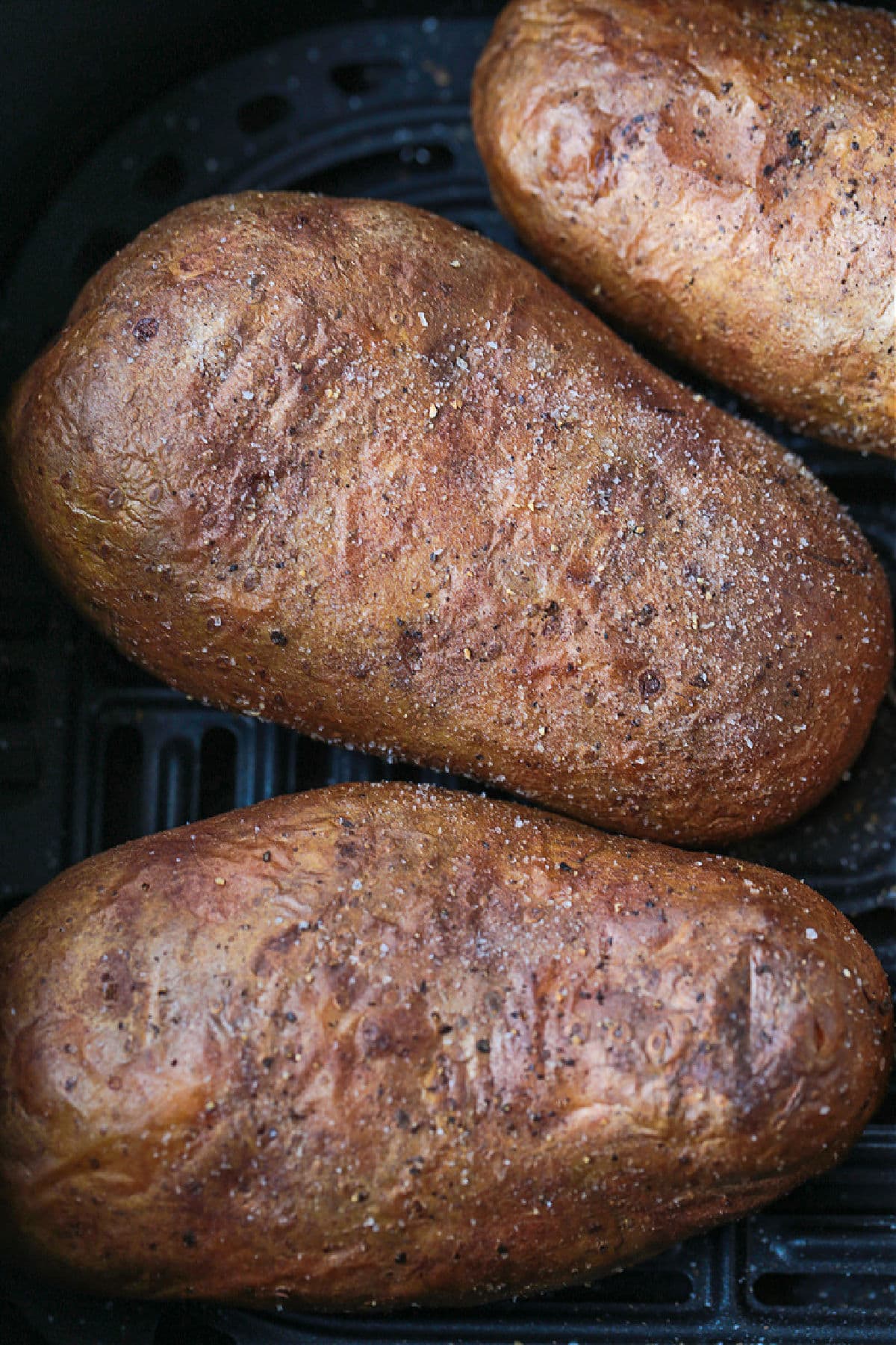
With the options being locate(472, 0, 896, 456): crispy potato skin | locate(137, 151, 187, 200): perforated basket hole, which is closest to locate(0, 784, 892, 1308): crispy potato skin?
locate(472, 0, 896, 456): crispy potato skin

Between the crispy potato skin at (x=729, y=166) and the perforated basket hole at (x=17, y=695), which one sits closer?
the crispy potato skin at (x=729, y=166)

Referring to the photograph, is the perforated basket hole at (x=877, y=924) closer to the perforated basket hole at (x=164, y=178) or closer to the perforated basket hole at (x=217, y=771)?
the perforated basket hole at (x=217, y=771)

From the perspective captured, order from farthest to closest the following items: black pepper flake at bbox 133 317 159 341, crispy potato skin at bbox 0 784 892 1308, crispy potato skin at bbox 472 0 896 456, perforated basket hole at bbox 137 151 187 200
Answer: perforated basket hole at bbox 137 151 187 200 < crispy potato skin at bbox 472 0 896 456 < black pepper flake at bbox 133 317 159 341 < crispy potato skin at bbox 0 784 892 1308

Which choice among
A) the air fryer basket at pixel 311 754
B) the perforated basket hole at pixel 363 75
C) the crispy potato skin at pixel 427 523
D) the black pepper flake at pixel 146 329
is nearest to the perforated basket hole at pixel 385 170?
the air fryer basket at pixel 311 754

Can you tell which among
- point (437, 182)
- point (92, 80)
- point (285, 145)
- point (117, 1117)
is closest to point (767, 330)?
point (437, 182)

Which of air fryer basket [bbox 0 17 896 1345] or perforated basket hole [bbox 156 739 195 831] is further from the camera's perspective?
perforated basket hole [bbox 156 739 195 831]

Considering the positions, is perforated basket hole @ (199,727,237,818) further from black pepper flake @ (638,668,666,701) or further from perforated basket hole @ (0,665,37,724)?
black pepper flake @ (638,668,666,701)
